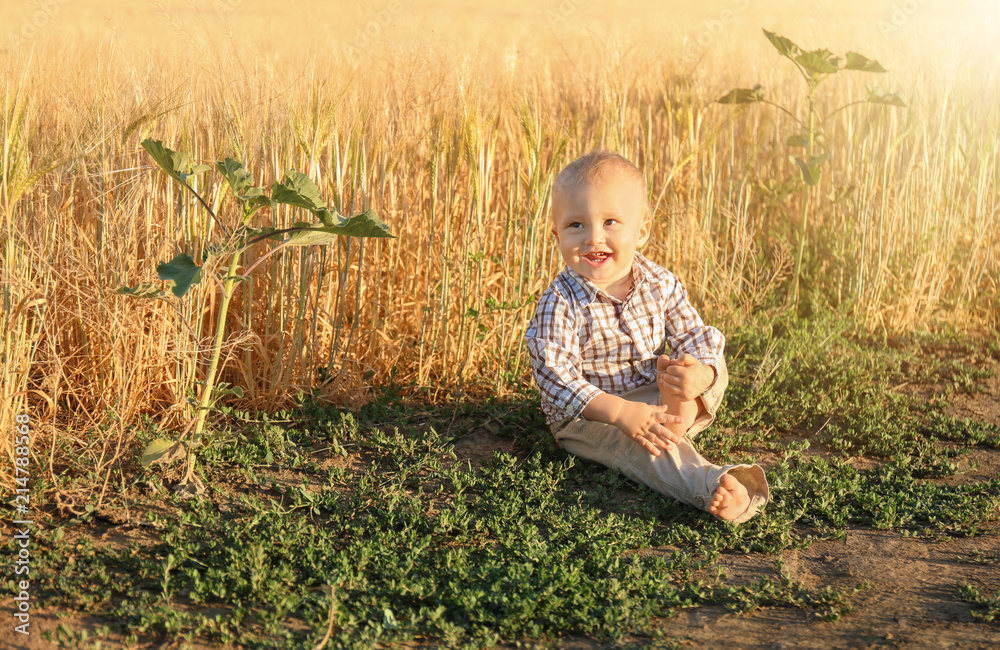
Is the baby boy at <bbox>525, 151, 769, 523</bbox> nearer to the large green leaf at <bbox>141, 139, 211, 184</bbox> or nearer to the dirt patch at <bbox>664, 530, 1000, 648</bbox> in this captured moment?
the dirt patch at <bbox>664, 530, 1000, 648</bbox>

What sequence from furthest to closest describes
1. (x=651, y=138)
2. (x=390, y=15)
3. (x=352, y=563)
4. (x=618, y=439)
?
(x=651, y=138)
(x=390, y=15)
(x=618, y=439)
(x=352, y=563)

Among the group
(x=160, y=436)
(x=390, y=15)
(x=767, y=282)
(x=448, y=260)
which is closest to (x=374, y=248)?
(x=448, y=260)

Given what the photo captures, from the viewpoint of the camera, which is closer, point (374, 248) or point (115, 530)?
point (115, 530)

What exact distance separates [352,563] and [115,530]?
27.5 inches

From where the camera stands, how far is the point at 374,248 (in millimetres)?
3289

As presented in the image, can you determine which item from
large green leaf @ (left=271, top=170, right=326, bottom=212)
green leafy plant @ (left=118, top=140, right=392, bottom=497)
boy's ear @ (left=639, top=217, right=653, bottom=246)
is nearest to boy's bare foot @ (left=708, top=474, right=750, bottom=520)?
boy's ear @ (left=639, top=217, right=653, bottom=246)

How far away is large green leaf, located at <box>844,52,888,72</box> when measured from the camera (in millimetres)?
3691

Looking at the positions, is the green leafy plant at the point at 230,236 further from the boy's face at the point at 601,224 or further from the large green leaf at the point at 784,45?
the large green leaf at the point at 784,45

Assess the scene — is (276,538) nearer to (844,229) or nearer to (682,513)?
(682,513)

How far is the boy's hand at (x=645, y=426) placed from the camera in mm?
2414

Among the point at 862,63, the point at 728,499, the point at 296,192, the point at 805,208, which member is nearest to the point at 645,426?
the point at 728,499

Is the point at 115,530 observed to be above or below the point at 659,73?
below

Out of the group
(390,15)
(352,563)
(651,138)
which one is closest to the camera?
(352,563)

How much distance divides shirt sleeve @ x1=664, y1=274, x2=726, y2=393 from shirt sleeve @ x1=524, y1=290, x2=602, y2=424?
1.17 ft
